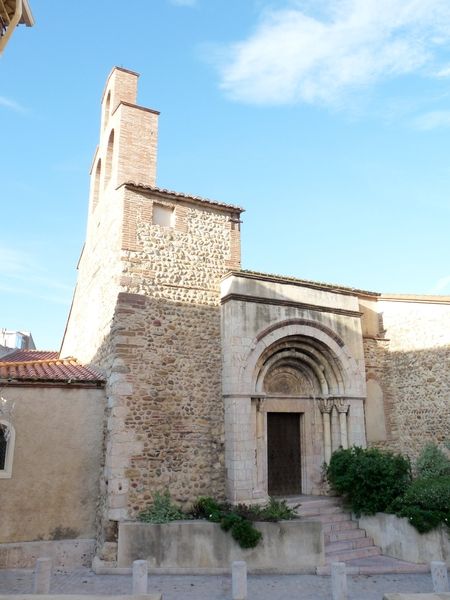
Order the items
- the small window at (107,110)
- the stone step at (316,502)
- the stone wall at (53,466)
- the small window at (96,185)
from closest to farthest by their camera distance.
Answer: the stone wall at (53,466) < the stone step at (316,502) < the small window at (107,110) < the small window at (96,185)

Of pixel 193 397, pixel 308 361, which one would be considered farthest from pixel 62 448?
pixel 308 361

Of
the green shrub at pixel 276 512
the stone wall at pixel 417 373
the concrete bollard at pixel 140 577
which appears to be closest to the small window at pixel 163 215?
the green shrub at pixel 276 512

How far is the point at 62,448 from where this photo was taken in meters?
9.24

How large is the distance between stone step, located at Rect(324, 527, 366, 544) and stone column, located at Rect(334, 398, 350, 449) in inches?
80.9

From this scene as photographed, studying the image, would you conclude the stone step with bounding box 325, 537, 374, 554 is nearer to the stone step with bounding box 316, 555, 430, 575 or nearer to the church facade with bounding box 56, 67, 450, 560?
the stone step with bounding box 316, 555, 430, 575

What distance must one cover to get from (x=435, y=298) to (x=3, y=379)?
34.7 feet

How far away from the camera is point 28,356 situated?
50.4ft

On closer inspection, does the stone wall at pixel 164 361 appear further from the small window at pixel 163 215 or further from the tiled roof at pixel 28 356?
the tiled roof at pixel 28 356

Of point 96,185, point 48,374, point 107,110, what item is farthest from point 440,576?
point 107,110

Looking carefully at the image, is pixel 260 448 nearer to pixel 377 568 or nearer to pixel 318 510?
pixel 318 510

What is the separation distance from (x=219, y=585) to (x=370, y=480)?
3968mm

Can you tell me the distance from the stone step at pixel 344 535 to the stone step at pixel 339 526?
0.05 m

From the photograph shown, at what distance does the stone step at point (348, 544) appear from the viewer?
30.3 ft

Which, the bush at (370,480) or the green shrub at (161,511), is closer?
the green shrub at (161,511)
